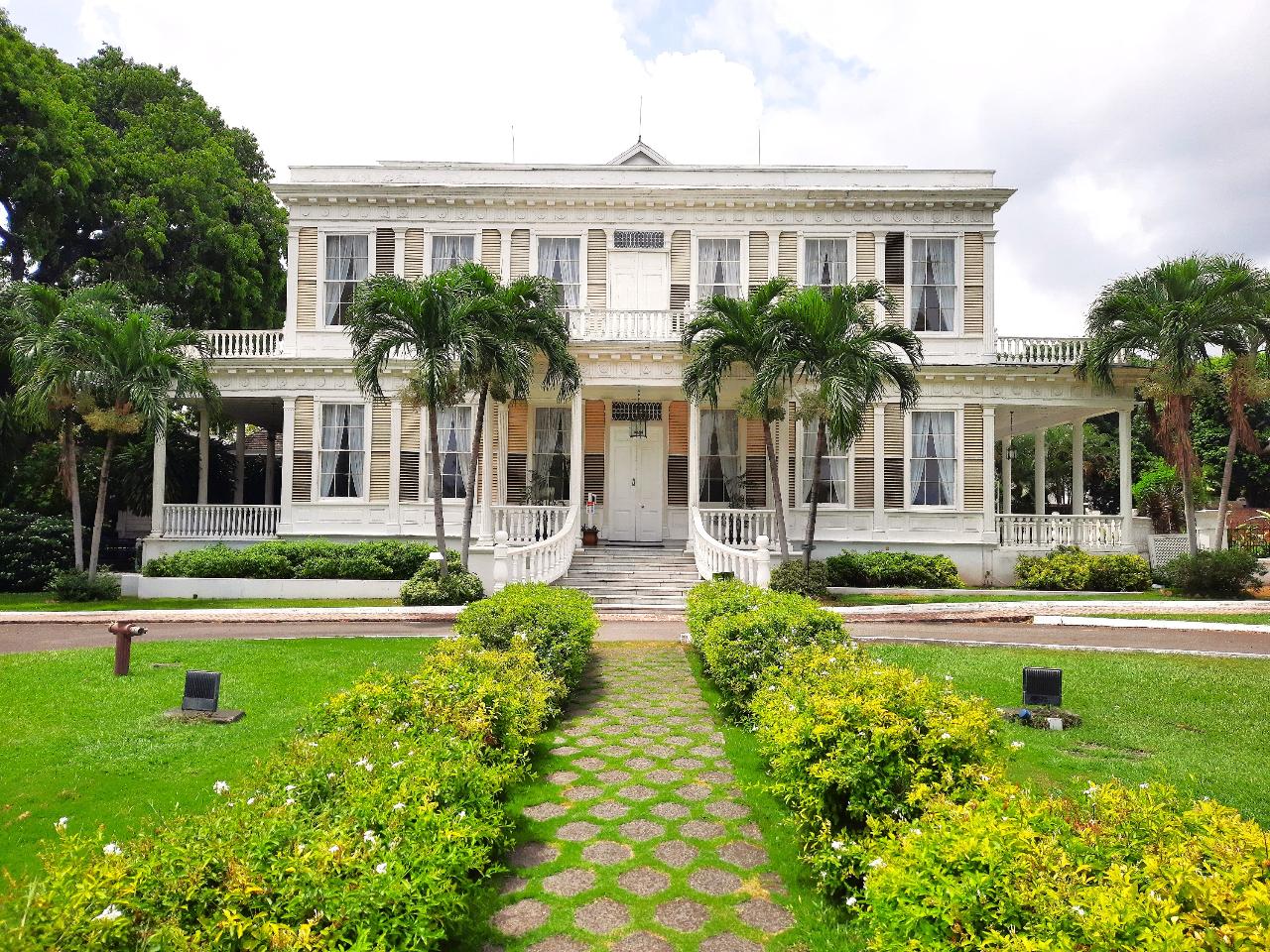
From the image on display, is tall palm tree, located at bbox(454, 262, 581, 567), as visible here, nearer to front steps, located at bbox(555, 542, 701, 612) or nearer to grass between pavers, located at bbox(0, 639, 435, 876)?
front steps, located at bbox(555, 542, 701, 612)

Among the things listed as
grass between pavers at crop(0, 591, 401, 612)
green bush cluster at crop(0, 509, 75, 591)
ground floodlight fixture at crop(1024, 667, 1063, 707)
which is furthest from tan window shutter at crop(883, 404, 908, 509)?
green bush cluster at crop(0, 509, 75, 591)

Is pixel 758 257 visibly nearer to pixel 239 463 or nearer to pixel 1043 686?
pixel 1043 686

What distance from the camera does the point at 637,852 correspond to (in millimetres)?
4438

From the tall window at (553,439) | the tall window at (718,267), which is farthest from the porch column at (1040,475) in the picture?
the tall window at (553,439)

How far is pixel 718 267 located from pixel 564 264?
4139mm

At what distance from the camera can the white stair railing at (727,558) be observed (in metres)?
13.1

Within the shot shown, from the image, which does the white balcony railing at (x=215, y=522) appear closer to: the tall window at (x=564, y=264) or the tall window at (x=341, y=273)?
the tall window at (x=341, y=273)

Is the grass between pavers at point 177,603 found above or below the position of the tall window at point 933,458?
below

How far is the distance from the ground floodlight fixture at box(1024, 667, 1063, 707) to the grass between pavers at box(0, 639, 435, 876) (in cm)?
674

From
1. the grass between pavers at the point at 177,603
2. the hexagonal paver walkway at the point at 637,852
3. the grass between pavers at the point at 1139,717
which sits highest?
the grass between pavers at the point at 1139,717

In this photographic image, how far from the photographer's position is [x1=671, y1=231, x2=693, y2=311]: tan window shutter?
20141mm

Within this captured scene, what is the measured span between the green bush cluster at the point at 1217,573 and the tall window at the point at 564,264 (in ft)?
51.3

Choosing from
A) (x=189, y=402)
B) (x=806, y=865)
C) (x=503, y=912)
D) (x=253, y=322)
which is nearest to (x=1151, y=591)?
(x=806, y=865)

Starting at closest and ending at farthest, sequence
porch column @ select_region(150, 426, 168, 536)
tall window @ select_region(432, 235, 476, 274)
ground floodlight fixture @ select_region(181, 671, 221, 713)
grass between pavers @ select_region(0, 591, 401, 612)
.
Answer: ground floodlight fixture @ select_region(181, 671, 221, 713)
grass between pavers @ select_region(0, 591, 401, 612)
porch column @ select_region(150, 426, 168, 536)
tall window @ select_region(432, 235, 476, 274)
